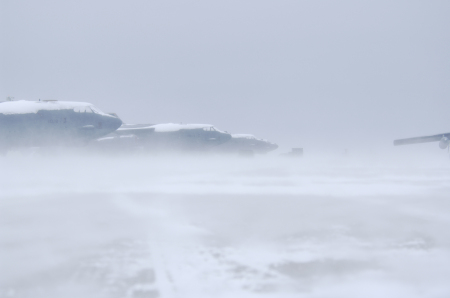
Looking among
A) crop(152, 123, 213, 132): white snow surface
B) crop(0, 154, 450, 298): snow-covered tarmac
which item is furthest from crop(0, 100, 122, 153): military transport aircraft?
crop(0, 154, 450, 298): snow-covered tarmac

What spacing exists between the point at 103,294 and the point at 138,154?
2456cm

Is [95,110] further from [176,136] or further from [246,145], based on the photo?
[246,145]

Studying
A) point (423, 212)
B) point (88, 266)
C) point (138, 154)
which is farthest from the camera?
point (138, 154)

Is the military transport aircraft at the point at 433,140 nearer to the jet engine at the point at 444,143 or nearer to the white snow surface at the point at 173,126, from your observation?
the jet engine at the point at 444,143

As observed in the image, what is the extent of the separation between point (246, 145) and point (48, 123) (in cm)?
3069

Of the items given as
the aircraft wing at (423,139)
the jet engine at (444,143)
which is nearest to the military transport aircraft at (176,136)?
the aircraft wing at (423,139)

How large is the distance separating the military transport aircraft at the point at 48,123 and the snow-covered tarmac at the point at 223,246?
43.0 feet

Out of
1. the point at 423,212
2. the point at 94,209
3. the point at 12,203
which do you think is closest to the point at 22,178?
the point at 12,203

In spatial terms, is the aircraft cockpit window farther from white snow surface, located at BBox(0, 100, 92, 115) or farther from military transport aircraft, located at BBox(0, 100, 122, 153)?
white snow surface, located at BBox(0, 100, 92, 115)

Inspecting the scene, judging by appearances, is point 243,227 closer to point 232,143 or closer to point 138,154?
point 138,154

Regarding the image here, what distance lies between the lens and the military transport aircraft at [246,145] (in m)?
44.5

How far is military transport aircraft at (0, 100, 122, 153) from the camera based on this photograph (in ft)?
66.0

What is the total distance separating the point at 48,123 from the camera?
21.0 m

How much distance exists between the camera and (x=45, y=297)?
11.2 feet
